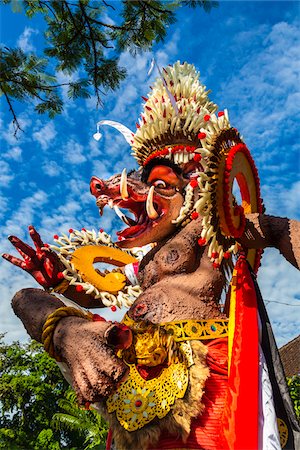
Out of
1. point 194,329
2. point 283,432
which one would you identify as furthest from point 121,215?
point 283,432

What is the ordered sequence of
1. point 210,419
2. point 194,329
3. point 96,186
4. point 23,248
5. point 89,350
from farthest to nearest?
point 96,186 → point 23,248 → point 194,329 → point 210,419 → point 89,350

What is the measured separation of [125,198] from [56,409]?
12.3m

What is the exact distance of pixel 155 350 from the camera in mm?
1847

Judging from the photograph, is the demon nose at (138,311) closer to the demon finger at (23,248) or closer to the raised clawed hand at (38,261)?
the raised clawed hand at (38,261)

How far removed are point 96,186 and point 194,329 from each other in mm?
1025

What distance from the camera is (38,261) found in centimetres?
241

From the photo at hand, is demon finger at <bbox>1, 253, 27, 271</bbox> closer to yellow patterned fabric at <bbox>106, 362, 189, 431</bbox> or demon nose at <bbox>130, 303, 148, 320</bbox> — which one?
demon nose at <bbox>130, 303, 148, 320</bbox>

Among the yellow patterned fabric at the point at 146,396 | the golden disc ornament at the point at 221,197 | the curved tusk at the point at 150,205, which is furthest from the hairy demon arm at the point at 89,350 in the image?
the curved tusk at the point at 150,205

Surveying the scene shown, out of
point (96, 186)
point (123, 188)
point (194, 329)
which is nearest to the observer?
point (194, 329)

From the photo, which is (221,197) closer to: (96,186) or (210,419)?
(96,186)

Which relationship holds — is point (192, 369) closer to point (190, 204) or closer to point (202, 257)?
point (202, 257)

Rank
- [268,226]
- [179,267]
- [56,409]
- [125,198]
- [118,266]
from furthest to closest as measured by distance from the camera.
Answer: [56,409] < [118,266] < [125,198] < [179,267] < [268,226]

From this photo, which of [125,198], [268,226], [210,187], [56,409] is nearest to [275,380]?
[268,226]

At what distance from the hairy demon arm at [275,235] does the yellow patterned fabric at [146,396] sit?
0.69 meters
